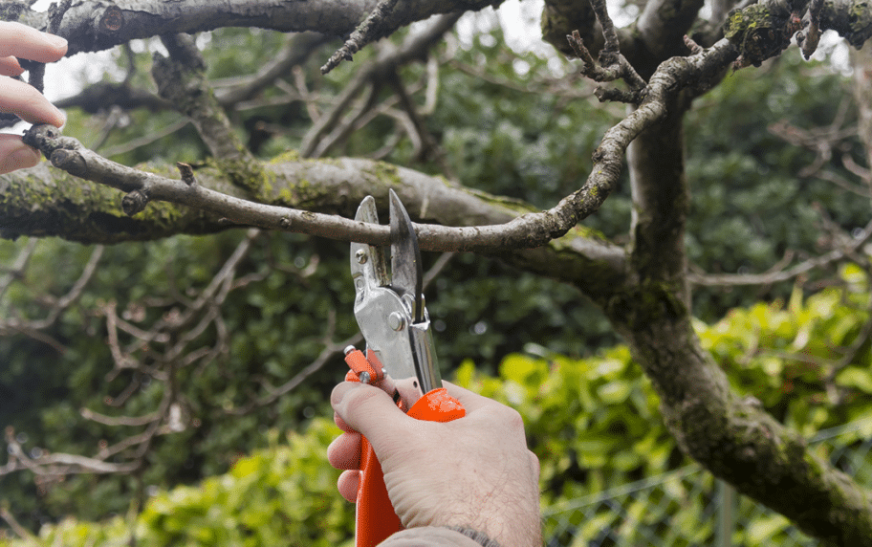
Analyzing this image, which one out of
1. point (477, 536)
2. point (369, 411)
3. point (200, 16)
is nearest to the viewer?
point (477, 536)

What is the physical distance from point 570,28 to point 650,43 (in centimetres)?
18

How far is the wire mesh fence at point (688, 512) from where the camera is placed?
2.24 metres

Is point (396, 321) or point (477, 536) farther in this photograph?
point (396, 321)

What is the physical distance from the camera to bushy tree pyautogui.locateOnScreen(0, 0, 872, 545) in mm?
833

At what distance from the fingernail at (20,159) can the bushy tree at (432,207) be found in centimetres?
6

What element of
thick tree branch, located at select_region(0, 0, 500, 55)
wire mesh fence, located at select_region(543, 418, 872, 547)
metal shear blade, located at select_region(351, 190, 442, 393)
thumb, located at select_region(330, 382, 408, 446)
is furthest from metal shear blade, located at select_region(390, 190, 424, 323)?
wire mesh fence, located at select_region(543, 418, 872, 547)

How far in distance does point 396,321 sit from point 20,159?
1.95 feet

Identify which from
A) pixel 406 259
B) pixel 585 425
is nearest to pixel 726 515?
pixel 585 425

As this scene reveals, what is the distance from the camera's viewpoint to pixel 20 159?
79 cm

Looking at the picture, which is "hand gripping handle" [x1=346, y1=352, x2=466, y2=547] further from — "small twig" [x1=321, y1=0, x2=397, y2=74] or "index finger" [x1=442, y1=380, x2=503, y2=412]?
"small twig" [x1=321, y1=0, x2=397, y2=74]

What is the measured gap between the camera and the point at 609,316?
5.12ft

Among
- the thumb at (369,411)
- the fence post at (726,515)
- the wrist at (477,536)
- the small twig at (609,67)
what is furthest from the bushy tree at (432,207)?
the fence post at (726,515)

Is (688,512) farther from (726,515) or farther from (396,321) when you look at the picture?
(396,321)

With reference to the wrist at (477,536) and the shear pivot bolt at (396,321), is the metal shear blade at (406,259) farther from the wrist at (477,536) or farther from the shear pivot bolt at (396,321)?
the wrist at (477,536)
